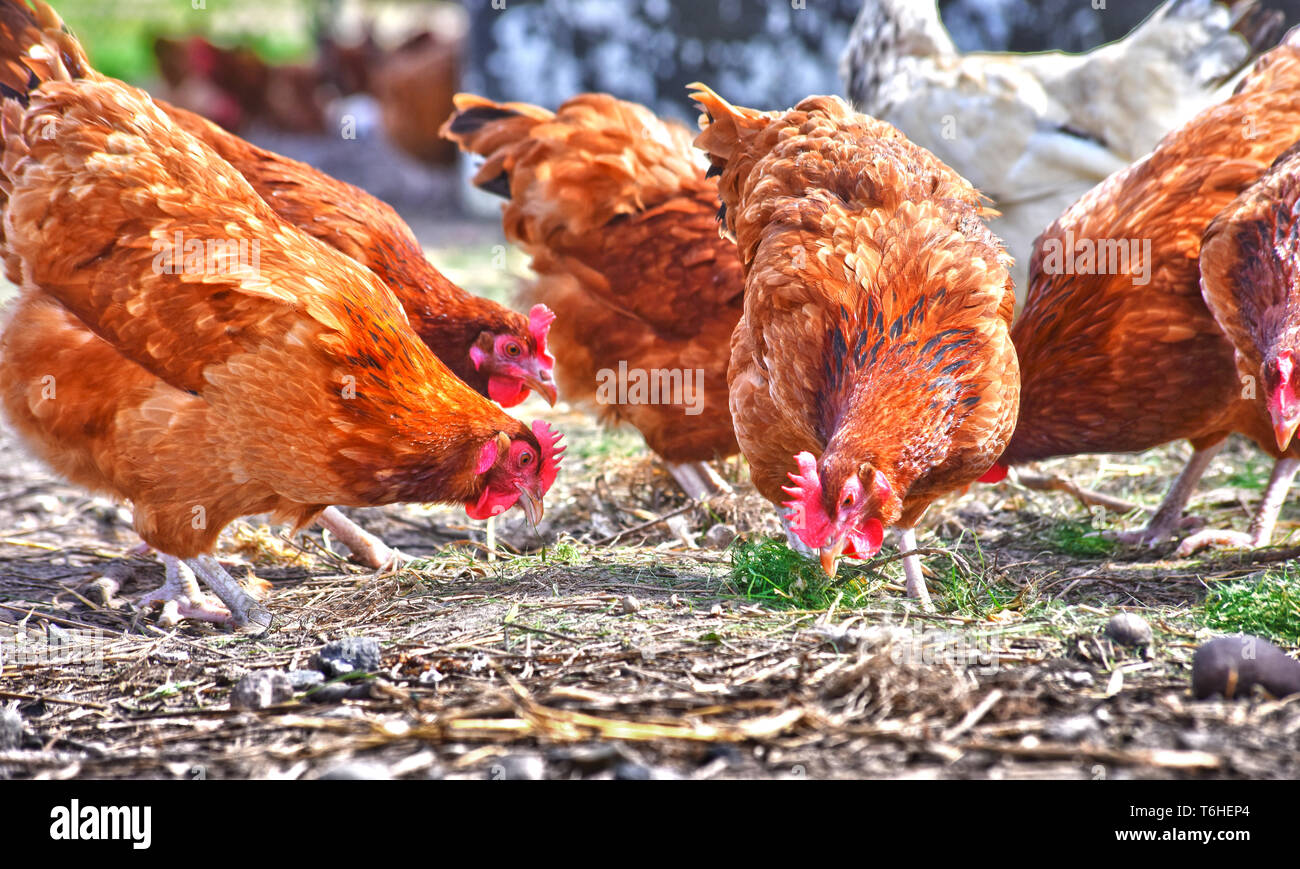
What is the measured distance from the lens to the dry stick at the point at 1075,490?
14.6 feet

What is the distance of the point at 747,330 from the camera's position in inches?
134

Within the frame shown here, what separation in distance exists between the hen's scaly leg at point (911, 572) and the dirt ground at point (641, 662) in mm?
70

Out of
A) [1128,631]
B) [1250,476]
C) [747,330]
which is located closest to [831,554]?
[1128,631]

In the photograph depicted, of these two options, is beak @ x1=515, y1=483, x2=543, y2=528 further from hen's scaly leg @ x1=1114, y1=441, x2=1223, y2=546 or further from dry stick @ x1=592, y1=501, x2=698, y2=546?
hen's scaly leg @ x1=1114, y1=441, x2=1223, y2=546

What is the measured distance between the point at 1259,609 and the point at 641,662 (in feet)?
5.66

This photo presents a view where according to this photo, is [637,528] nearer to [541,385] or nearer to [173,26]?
[541,385]

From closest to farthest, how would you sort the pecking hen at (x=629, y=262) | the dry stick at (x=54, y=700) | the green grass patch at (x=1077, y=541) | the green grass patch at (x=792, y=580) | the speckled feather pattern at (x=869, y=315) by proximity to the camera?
the dry stick at (x=54, y=700)
the speckled feather pattern at (x=869, y=315)
the green grass patch at (x=792, y=580)
the green grass patch at (x=1077, y=541)
the pecking hen at (x=629, y=262)

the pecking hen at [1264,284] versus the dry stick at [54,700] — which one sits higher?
the pecking hen at [1264,284]

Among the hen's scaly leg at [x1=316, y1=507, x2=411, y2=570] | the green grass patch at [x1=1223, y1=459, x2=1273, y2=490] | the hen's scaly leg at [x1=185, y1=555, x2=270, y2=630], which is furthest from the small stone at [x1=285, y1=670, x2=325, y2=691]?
the green grass patch at [x1=1223, y1=459, x2=1273, y2=490]

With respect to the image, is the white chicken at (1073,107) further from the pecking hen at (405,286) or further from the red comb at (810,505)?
the red comb at (810,505)

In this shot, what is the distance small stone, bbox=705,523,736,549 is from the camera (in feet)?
13.4

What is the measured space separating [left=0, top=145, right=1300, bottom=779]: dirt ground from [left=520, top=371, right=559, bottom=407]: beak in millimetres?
564

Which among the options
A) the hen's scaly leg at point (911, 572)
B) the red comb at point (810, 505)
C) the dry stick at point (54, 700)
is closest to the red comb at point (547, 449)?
the red comb at point (810, 505)
